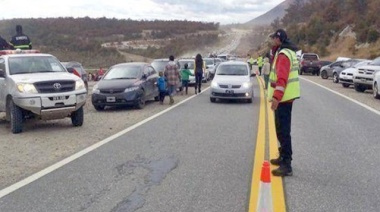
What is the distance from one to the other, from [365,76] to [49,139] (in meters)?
16.2

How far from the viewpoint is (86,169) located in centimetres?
712

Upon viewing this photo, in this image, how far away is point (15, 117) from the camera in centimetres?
1068

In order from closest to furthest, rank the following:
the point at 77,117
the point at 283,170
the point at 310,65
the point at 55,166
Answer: the point at 283,170, the point at 55,166, the point at 77,117, the point at 310,65

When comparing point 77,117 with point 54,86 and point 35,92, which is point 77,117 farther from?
point 35,92

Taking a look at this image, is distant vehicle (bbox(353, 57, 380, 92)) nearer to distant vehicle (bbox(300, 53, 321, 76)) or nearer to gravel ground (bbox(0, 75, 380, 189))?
gravel ground (bbox(0, 75, 380, 189))

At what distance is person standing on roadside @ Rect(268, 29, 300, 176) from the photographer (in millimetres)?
6543

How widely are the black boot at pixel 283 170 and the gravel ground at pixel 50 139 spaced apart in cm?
355

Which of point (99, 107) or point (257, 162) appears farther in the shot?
point (99, 107)

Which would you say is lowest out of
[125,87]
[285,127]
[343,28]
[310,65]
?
[310,65]

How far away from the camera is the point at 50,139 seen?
33.0 ft

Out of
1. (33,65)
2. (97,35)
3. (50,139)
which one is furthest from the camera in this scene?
(97,35)

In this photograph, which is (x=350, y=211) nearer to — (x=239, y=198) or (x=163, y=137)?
(x=239, y=198)

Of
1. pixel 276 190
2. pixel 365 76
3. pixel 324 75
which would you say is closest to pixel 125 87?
pixel 276 190

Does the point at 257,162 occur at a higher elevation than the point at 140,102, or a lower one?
higher
